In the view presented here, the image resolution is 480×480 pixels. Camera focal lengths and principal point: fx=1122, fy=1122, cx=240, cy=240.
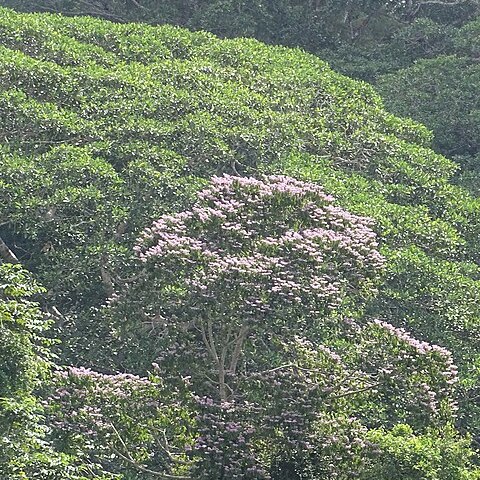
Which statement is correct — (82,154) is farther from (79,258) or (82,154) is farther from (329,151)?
(329,151)

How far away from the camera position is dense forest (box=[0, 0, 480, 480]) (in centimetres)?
1314

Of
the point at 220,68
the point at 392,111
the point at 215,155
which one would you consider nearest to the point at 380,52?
the point at 392,111

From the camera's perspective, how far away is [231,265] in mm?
13383

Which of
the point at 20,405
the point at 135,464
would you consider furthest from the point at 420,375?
the point at 20,405

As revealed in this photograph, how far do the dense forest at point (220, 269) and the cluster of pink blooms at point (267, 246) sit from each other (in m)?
0.03

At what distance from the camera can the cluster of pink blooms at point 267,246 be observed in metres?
13.4

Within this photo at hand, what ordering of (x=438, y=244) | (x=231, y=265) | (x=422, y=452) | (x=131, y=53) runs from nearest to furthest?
(x=422, y=452) < (x=231, y=265) < (x=438, y=244) < (x=131, y=53)

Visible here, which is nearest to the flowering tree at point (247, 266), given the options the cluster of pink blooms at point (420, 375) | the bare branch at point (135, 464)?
the cluster of pink blooms at point (420, 375)

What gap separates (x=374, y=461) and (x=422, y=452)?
0.74m

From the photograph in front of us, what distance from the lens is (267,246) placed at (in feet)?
44.9

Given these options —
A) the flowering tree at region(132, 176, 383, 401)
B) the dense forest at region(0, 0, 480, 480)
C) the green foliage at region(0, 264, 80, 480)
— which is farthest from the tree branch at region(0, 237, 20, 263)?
the green foliage at region(0, 264, 80, 480)

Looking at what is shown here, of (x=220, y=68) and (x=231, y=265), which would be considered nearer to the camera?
(x=231, y=265)

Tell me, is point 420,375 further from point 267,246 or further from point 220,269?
point 220,269

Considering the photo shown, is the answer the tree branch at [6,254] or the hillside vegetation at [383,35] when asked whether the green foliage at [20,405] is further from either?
the hillside vegetation at [383,35]
